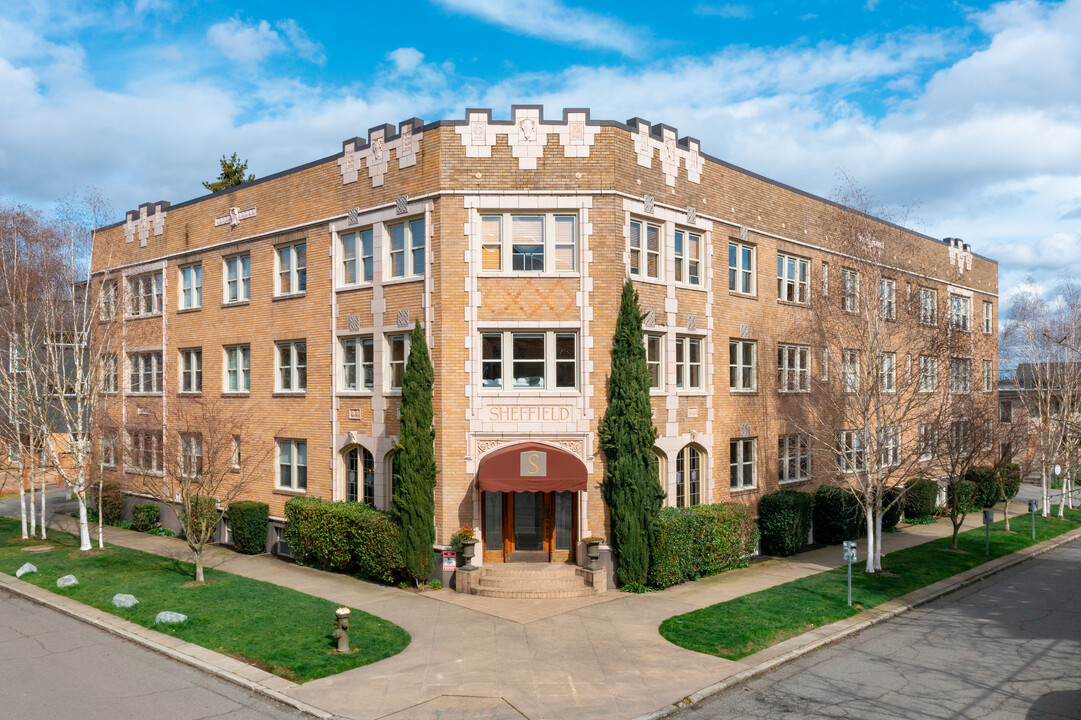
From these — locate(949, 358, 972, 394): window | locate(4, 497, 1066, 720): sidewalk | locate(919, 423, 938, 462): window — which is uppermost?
locate(949, 358, 972, 394): window

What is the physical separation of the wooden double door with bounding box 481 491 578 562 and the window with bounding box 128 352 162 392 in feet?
56.6

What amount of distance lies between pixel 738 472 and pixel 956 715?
12.9m

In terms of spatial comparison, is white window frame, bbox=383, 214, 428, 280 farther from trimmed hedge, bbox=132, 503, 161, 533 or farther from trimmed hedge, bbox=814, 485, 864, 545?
trimmed hedge, bbox=814, 485, 864, 545

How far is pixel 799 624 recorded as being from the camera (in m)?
16.4

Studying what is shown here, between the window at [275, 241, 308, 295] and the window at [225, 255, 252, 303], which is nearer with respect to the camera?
the window at [275, 241, 308, 295]

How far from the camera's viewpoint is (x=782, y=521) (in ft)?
79.5

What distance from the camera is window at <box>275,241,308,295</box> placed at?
2484cm

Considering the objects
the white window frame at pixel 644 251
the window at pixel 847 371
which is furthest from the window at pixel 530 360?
the window at pixel 847 371

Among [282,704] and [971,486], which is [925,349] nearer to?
[971,486]

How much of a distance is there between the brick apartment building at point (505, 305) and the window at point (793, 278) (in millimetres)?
96

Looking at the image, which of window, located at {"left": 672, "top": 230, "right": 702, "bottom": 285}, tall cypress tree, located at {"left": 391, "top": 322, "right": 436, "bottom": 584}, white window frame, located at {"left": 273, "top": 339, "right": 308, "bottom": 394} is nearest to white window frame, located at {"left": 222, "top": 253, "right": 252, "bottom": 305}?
white window frame, located at {"left": 273, "top": 339, "right": 308, "bottom": 394}

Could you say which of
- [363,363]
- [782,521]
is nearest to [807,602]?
[782,521]

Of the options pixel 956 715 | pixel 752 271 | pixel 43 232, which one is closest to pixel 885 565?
pixel 752 271

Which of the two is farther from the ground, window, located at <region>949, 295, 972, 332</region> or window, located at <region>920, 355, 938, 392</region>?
window, located at <region>949, 295, 972, 332</region>
